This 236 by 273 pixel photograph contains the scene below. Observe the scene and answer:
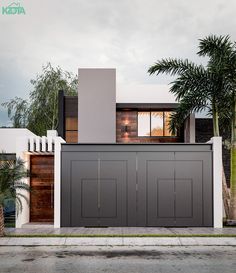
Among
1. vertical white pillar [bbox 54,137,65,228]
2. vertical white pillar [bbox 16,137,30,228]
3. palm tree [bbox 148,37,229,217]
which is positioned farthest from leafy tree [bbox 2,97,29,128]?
vertical white pillar [bbox 54,137,65,228]

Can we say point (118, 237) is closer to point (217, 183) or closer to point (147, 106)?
point (217, 183)

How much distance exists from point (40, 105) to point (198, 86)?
1047 inches

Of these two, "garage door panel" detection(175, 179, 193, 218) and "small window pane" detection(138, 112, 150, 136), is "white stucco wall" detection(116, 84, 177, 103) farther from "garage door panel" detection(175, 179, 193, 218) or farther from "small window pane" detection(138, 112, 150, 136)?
"garage door panel" detection(175, 179, 193, 218)

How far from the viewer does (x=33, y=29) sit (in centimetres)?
3112

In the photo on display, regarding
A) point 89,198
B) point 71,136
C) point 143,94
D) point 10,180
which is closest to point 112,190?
point 89,198

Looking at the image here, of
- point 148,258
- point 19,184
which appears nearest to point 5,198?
point 19,184

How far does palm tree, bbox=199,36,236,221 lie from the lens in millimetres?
16781

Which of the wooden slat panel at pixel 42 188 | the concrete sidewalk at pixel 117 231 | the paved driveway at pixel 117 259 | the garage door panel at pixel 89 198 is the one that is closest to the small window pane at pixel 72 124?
the wooden slat panel at pixel 42 188

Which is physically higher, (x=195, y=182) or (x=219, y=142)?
(x=219, y=142)

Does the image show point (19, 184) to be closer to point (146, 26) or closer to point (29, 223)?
point (29, 223)

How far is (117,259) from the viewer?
35.5 ft

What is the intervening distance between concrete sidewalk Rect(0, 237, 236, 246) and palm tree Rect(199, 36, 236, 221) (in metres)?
3.66

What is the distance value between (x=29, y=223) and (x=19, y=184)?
2.22 m

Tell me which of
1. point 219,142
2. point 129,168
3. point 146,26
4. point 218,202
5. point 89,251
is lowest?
point 89,251
